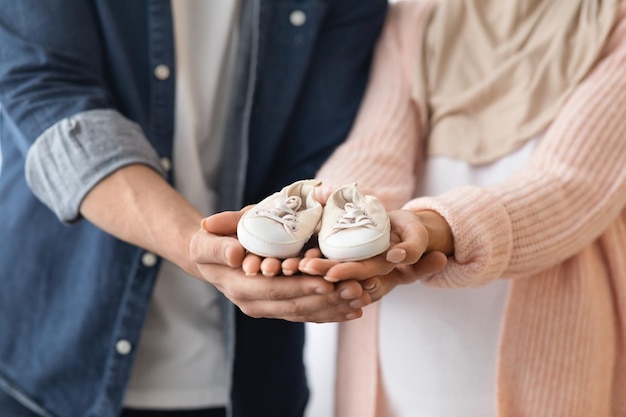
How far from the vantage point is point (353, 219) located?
709 millimetres

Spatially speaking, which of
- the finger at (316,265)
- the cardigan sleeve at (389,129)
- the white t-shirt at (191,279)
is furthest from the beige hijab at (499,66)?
the finger at (316,265)

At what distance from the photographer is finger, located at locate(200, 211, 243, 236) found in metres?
0.73

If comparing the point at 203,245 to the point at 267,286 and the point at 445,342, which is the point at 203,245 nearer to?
the point at 267,286

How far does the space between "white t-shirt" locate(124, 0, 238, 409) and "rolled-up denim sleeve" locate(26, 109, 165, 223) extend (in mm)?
120

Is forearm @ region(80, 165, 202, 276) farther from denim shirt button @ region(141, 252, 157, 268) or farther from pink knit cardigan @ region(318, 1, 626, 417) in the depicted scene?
pink knit cardigan @ region(318, 1, 626, 417)

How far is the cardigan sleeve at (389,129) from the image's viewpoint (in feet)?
3.13

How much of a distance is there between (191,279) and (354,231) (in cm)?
38

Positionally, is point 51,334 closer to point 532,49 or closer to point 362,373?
point 362,373

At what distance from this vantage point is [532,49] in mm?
984

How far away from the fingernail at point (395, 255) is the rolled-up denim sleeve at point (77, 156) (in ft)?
1.09

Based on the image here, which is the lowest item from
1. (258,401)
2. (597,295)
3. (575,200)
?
(258,401)

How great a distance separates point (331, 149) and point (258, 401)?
0.34m

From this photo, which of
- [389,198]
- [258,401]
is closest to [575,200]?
[389,198]

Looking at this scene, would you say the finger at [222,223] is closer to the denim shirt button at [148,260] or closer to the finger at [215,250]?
the finger at [215,250]
